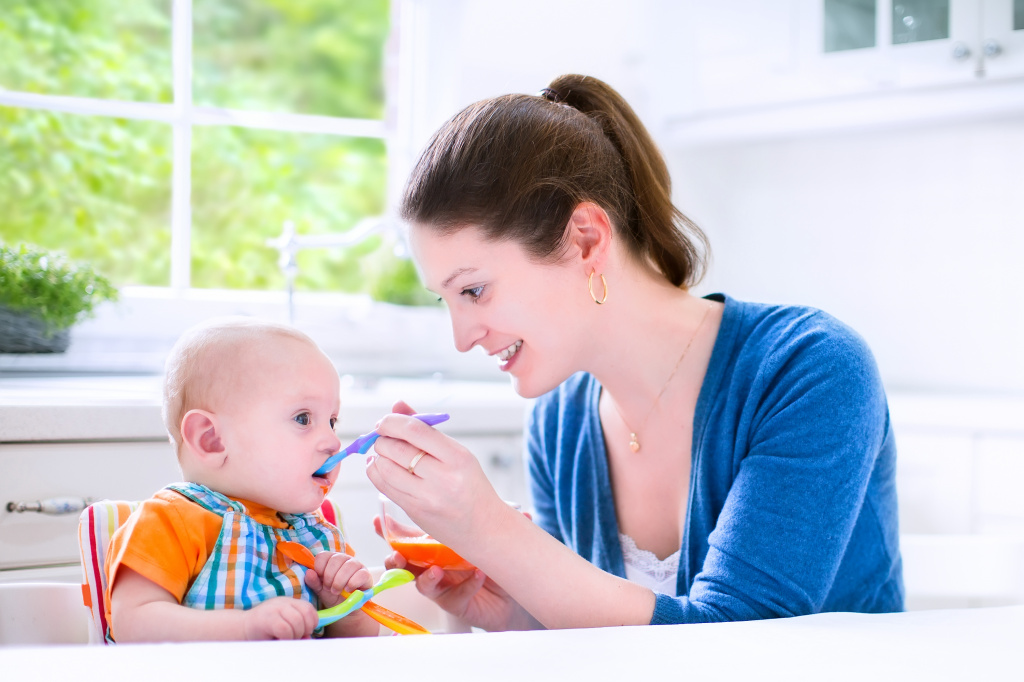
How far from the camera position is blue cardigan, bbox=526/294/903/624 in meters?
1.10

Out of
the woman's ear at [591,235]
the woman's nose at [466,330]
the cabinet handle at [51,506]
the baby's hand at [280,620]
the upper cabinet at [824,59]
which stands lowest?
the cabinet handle at [51,506]

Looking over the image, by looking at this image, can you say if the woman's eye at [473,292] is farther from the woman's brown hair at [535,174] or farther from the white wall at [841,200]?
the white wall at [841,200]

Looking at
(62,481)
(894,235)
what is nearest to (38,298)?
(62,481)

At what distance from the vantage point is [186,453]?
1053mm

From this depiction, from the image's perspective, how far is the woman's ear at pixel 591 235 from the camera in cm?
130

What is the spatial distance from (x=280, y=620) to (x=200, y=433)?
0.26m

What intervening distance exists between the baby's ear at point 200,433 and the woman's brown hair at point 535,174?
41 centimetres

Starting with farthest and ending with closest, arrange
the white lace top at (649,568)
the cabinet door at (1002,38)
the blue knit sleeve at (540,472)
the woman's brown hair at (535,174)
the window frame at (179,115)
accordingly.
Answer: the window frame at (179,115) → the cabinet door at (1002,38) → the blue knit sleeve at (540,472) → the white lace top at (649,568) → the woman's brown hair at (535,174)

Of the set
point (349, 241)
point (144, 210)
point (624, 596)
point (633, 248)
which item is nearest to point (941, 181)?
point (633, 248)

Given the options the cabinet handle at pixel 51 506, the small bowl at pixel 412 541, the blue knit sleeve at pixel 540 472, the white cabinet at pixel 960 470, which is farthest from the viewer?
the white cabinet at pixel 960 470

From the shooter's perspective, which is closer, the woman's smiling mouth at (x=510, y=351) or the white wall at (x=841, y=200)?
the woman's smiling mouth at (x=510, y=351)

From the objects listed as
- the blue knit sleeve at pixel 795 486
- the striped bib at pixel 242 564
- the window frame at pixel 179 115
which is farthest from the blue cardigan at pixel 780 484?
the window frame at pixel 179 115

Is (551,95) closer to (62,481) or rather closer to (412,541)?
(412,541)

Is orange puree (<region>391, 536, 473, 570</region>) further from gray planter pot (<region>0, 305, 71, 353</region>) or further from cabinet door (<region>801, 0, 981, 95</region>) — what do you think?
cabinet door (<region>801, 0, 981, 95</region>)
